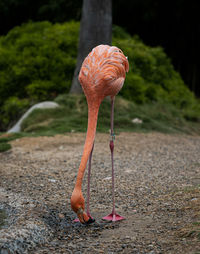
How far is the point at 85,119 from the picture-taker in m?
8.34

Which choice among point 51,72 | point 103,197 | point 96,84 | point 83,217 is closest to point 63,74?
point 51,72

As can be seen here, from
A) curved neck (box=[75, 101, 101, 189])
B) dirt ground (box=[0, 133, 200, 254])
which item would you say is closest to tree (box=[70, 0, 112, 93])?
dirt ground (box=[0, 133, 200, 254])

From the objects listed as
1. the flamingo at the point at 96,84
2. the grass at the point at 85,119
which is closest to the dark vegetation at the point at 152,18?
the grass at the point at 85,119

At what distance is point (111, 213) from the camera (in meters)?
3.64

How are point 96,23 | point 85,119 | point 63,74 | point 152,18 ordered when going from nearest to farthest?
point 85,119
point 96,23
point 63,74
point 152,18

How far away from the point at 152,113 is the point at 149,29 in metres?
9.02

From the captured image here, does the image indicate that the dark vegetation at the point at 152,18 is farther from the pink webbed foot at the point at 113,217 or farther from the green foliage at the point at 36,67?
the pink webbed foot at the point at 113,217

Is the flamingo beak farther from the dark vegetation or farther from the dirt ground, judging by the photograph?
the dark vegetation

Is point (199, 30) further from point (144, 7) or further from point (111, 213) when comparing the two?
point (111, 213)

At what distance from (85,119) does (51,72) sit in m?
2.65

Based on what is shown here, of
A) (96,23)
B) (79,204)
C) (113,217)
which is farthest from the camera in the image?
(96,23)

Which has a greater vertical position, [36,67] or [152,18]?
[152,18]

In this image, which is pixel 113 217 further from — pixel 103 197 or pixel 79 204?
pixel 103 197

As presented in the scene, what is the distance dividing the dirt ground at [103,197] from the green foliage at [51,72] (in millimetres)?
3135
